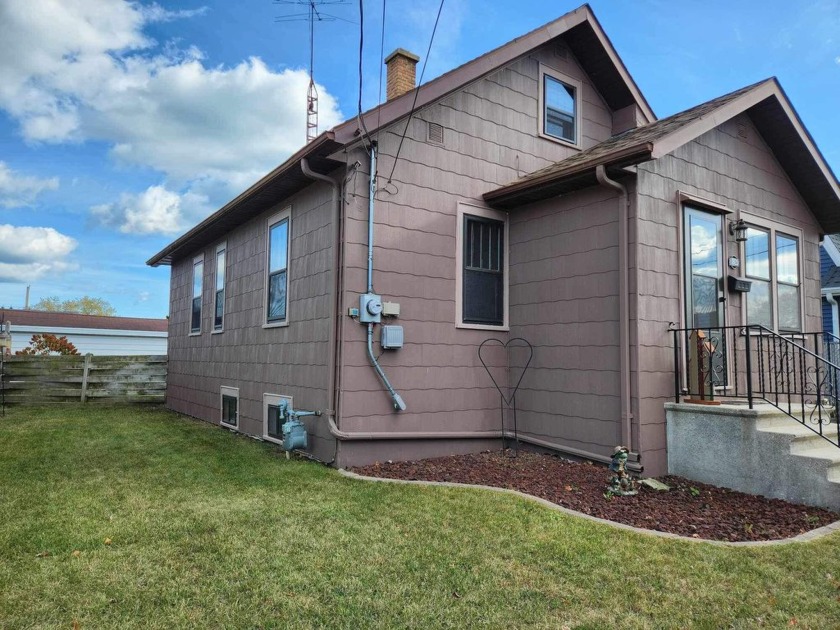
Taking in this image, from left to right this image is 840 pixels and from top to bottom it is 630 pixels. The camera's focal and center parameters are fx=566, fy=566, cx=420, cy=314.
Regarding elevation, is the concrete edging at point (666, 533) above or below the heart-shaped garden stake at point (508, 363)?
below

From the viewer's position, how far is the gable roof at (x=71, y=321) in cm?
2348

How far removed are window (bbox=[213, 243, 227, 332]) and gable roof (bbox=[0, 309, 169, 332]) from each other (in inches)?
521

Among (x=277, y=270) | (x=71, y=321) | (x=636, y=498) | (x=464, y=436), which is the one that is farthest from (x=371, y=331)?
(x=71, y=321)

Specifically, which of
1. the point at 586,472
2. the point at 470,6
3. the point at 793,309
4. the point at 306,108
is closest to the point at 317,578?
the point at 586,472

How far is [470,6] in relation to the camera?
6.98 meters

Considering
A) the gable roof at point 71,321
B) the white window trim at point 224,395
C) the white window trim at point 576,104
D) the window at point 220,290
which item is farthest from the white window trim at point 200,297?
the gable roof at point 71,321

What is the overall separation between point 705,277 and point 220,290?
316 inches

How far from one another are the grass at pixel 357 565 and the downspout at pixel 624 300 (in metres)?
1.78

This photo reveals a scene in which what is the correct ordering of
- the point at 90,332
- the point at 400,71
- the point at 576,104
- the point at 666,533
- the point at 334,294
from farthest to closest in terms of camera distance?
the point at 90,332
the point at 576,104
the point at 400,71
the point at 334,294
the point at 666,533

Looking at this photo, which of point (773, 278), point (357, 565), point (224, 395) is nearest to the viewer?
point (357, 565)

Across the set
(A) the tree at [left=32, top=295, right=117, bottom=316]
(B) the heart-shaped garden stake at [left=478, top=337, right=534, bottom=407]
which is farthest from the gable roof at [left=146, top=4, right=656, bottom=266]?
(A) the tree at [left=32, top=295, right=117, bottom=316]

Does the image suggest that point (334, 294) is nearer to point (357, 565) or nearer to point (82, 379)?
point (357, 565)

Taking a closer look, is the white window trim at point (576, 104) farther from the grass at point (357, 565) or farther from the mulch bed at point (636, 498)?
the grass at point (357, 565)

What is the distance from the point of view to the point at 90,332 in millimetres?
23609
